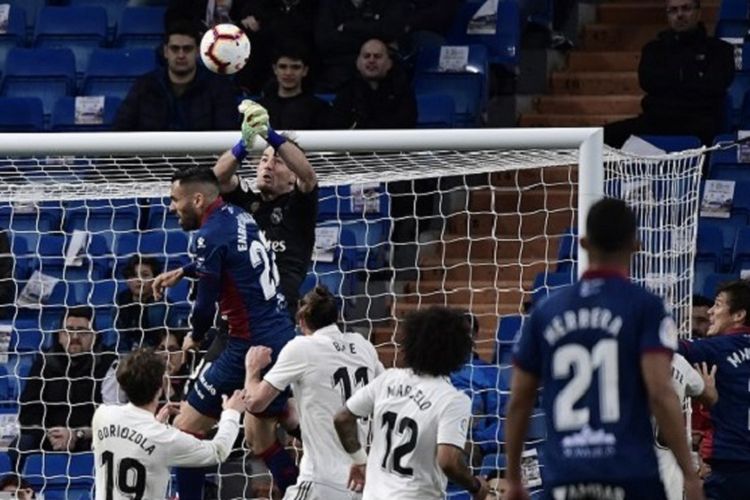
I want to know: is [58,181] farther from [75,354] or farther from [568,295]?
[568,295]

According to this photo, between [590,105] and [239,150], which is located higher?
[590,105]

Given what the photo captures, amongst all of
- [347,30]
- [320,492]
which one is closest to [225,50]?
[320,492]

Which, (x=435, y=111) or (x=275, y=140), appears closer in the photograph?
(x=275, y=140)

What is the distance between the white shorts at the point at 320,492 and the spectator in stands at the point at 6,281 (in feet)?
10.3

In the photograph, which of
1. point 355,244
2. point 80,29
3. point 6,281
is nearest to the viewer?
point 355,244

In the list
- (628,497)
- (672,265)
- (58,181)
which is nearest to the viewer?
(628,497)

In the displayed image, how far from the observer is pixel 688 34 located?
1441cm

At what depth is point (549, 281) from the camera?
12391mm

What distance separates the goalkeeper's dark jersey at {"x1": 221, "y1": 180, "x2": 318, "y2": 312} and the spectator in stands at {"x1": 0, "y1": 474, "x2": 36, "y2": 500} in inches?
71.3

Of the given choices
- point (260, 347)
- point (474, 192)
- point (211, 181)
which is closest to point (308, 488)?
point (260, 347)

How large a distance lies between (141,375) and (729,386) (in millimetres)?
2809

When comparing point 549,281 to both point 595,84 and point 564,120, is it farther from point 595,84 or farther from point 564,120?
point 595,84

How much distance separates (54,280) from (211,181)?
3251 mm

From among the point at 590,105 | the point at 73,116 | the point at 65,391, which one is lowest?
the point at 65,391
